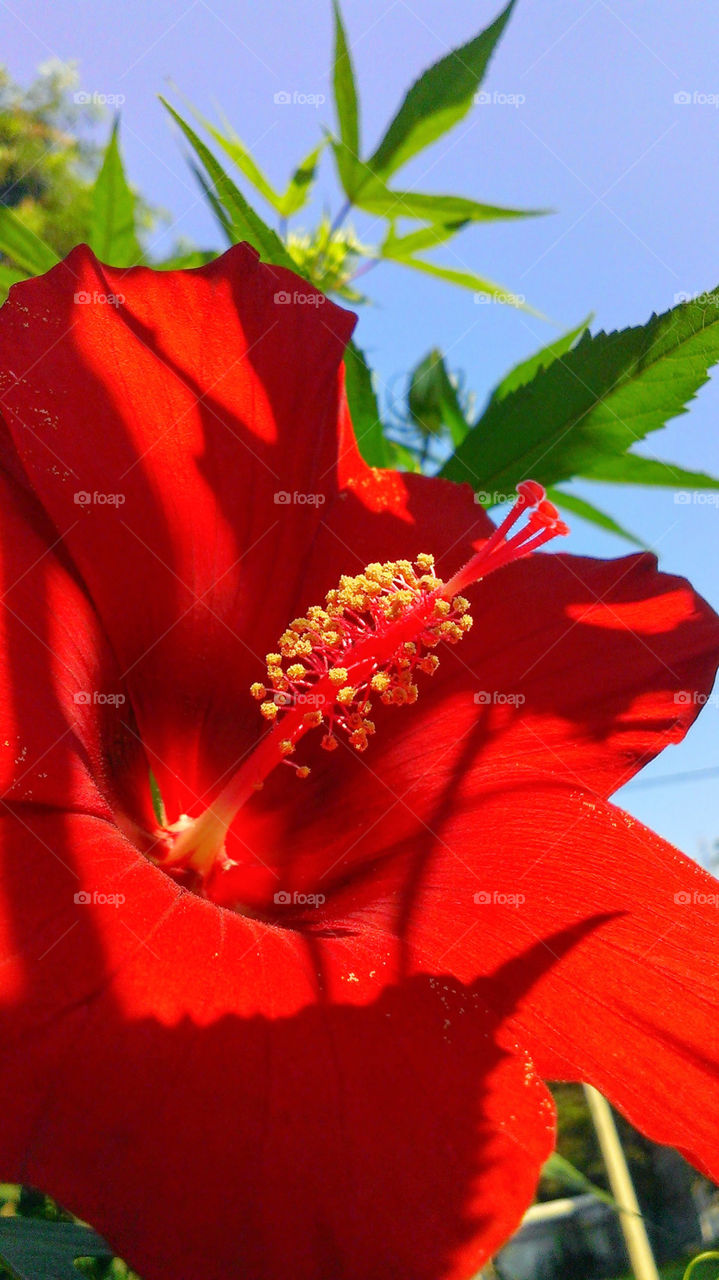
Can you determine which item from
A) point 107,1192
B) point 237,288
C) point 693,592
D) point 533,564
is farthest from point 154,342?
point 107,1192

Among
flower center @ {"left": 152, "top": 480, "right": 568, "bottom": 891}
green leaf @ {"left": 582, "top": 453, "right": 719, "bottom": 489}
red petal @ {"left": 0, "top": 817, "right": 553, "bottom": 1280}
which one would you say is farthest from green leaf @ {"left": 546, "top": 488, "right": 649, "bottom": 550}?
red petal @ {"left": 0, "top": 817, "right": 553, "bottom": 1280}

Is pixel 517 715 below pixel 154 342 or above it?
below

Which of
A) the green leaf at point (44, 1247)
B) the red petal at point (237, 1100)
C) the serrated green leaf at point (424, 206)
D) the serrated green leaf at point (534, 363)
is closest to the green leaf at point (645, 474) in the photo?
the serrated green leaf at point (534, 363)

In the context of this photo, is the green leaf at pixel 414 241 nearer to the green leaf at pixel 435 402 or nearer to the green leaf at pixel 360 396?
the green leaf at pixel 435 402

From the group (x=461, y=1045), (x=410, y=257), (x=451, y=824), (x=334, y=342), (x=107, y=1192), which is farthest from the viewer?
(x=410, y=257)

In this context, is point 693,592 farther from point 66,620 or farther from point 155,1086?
point 155,1086

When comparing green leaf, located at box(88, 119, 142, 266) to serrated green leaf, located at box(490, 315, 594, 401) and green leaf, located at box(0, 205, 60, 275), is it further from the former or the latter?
serrated green leaf, located at box(490, 315, 594, 401)
